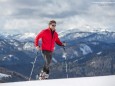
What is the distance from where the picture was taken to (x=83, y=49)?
440 feet

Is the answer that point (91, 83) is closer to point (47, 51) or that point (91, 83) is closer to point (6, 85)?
point (6, 85)

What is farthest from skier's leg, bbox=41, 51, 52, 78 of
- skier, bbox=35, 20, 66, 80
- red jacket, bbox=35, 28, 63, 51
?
red jacket, bbox=35, 28, 63, 51

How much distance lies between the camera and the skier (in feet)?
22.3

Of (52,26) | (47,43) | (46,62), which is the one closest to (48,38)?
(47,43)

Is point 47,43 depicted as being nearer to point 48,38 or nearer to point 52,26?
point 48,38

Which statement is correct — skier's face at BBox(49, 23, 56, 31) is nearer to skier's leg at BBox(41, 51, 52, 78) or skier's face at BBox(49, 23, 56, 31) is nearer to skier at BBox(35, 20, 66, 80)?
skier at BBox(35, 20, 66, 80)

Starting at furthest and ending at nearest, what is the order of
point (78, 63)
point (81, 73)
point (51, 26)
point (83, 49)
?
point (83, 49) < point (78, 63) < point (81, 73) < point (51, 26)

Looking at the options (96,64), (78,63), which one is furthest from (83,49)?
(96,64)

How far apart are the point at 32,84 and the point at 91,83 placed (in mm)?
710

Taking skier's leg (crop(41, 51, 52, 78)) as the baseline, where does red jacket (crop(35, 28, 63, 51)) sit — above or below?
above

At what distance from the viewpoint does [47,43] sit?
6.98 metres

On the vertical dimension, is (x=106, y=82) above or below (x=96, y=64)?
above

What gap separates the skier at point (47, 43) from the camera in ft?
22.3

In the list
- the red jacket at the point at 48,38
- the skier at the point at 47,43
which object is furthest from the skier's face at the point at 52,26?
the red jacket at the point at 48,38
